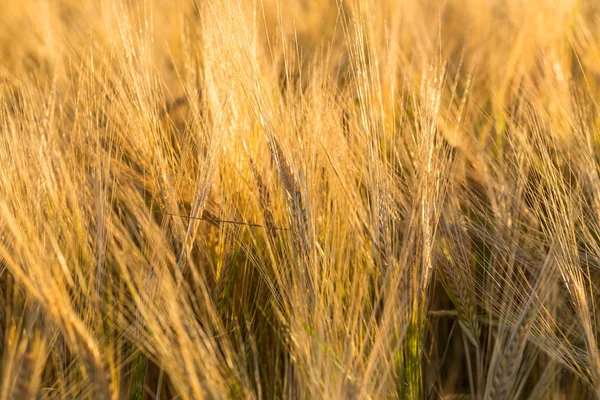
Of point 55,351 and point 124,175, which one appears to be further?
point 124,175

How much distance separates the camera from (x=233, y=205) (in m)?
1.15

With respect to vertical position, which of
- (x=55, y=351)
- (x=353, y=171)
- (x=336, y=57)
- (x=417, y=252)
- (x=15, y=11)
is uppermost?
(x=15, y=11)

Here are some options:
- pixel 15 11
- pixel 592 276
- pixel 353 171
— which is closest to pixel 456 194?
pixel 353 171

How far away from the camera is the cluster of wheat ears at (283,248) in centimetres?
87

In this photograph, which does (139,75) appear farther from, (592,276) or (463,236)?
(592,276)

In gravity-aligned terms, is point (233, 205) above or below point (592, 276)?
above

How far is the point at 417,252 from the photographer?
3.14ft

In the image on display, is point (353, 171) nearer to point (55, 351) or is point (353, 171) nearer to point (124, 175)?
point (124, 175)

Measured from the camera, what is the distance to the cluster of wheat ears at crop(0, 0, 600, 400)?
2.85 ft

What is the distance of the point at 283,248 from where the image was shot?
3.32 ft

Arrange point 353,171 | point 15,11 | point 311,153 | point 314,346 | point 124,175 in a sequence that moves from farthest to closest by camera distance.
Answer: point 15,11
point 124,175
point 353,171
point 311,153
point 314,346

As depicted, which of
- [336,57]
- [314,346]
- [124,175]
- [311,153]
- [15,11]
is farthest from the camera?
[15,11]

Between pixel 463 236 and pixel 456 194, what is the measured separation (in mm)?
98

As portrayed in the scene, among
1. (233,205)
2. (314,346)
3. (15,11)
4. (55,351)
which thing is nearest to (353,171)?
(233,205)
